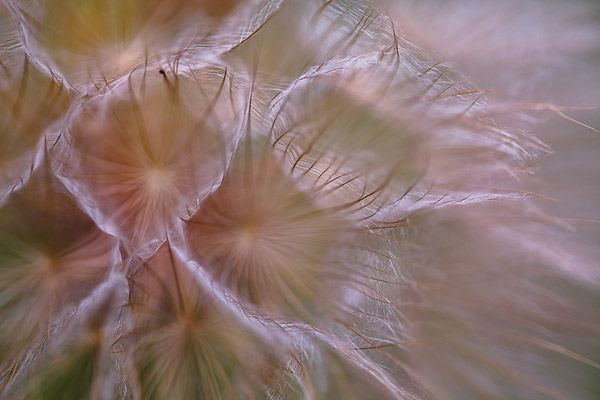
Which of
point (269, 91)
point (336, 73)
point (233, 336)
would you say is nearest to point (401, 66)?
point (336, 73)

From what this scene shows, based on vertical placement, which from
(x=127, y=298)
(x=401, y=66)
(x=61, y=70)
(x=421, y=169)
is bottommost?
(x=127, y=298)

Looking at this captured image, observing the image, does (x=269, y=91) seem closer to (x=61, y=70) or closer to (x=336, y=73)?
(x=336, y=73)

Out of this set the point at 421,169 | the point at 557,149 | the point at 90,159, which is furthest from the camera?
the point at 557,149

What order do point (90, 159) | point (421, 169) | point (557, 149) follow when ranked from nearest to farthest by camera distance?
point (90, 159) < point (421, 169) < point (557, 149)

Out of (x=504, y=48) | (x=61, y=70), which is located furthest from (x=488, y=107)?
(x=61, y=70)

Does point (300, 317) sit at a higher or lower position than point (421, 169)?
lower

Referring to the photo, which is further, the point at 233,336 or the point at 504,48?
the point at 504,48
